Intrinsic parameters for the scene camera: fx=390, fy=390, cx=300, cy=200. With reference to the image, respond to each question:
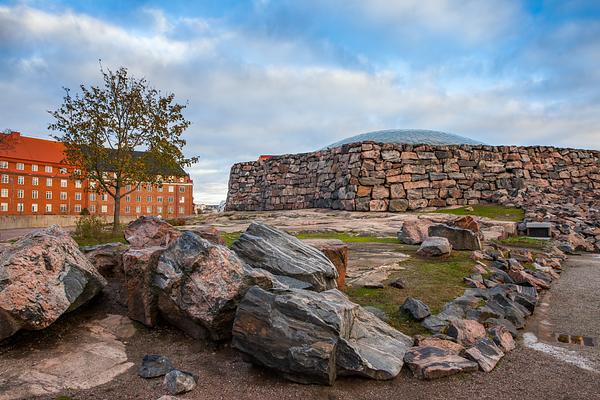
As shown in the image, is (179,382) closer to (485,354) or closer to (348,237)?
(485,354)

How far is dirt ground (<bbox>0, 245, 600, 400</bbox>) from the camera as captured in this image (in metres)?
2.51

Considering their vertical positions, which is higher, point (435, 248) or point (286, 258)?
point (286, 258)

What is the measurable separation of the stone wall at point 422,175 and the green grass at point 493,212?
111 cm

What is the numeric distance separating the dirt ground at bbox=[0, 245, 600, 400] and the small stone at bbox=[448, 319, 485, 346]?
275 mm

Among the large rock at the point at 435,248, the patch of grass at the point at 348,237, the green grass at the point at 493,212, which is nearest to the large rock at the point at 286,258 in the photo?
the large rock at the point at 435,248

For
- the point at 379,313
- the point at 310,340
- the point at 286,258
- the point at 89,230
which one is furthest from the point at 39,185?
the point at 310,340

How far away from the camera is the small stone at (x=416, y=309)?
3.66m

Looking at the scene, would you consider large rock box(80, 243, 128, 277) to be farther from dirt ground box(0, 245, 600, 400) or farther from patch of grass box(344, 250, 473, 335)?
patch of grass box(344, 250, 473, 335)

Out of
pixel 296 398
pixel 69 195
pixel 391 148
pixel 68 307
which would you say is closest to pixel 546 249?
pixel 296 398

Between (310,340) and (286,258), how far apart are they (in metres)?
1.45

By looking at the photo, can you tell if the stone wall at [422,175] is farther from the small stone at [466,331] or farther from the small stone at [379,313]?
the small stone at [466,331]

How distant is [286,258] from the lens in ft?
13.4

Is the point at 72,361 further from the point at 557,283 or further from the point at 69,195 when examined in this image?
the point at 69,195

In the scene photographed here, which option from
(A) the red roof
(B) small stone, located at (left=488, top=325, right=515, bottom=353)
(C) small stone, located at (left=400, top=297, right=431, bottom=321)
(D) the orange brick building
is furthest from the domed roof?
(A) the red roof
